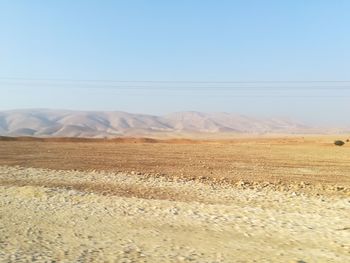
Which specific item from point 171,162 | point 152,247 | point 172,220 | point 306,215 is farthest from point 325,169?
point 152,247

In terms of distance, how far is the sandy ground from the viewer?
1041 cm

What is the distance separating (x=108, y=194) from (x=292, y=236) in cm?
854

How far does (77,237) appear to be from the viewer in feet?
38.4

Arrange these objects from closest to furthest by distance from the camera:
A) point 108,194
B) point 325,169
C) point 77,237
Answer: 1. point 77,237
2. point 108,194
3. point 325,169

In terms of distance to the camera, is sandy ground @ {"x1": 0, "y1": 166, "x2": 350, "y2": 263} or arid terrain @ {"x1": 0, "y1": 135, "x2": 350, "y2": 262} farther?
arid terrain @ {"x1": 0, "y1": 135, "x2": 350, "y2": 262}

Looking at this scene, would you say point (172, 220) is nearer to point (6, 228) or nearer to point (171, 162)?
point (6, 228)

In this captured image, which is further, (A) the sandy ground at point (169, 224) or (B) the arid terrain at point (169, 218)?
(B) the arid terrain at point (169, 218)

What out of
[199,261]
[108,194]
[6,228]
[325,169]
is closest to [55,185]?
[108,194]

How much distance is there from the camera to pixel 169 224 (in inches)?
527

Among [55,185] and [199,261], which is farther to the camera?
[55,185]

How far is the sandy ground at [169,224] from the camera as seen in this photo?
1041 centimetres

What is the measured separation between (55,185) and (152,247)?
448 inches

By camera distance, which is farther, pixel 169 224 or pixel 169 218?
pixel 169 218

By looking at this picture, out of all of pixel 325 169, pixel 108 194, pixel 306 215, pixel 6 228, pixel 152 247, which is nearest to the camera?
pixel 152 247
